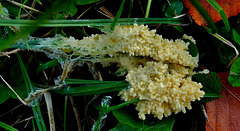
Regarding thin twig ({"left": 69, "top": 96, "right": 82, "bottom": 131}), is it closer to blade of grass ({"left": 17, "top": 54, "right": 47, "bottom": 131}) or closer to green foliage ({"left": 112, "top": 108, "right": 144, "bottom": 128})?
blade of grass ({"left": 17, "top": 54, "right": 47, "bottom": 131})

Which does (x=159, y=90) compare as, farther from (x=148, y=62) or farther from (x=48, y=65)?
(x=48, y=65)

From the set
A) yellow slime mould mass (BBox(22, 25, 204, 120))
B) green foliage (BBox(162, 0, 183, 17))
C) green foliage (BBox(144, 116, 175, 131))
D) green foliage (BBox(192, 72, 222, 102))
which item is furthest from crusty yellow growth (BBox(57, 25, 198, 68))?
green foliage (BBox(144, 116, 175, 131))

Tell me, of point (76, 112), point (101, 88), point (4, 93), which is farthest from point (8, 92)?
point (101, 88)

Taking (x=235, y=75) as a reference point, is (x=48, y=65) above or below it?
above

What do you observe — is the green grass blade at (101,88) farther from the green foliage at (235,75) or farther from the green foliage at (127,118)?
the green foliage at (235,75)

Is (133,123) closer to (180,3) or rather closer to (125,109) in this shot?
(125,109)

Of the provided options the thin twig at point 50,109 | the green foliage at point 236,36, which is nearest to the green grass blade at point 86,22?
the green foliage at point 236,36

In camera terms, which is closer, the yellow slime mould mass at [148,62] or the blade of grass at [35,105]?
the yellow slime mould mass at [148,62]
